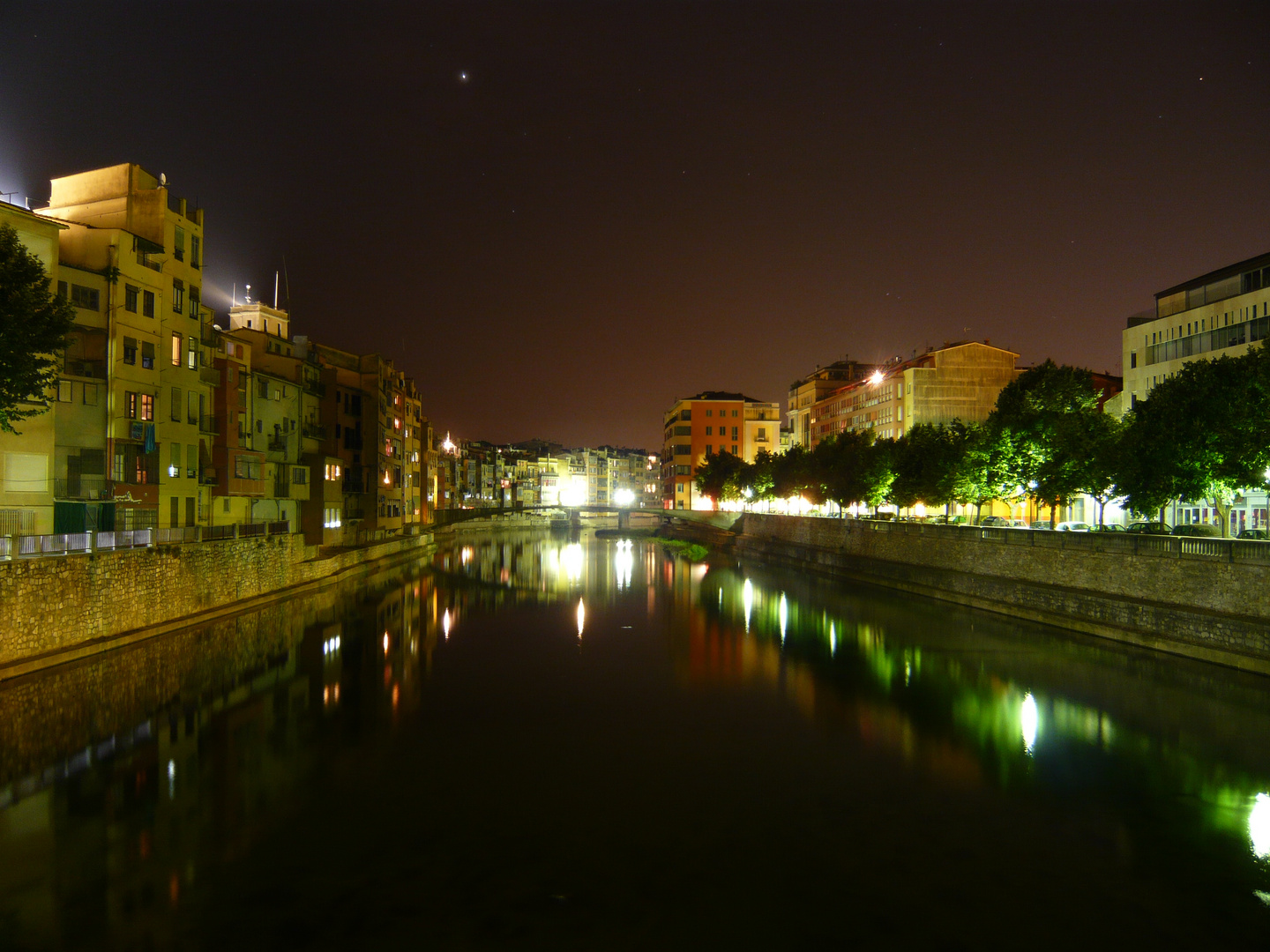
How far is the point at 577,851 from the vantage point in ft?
45.0

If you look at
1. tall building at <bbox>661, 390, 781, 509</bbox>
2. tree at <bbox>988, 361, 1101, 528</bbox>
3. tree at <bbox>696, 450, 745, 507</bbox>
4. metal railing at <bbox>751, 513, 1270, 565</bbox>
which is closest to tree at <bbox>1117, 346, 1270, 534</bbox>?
metal railing at <bbox>751, 513, 1270, 565</bbox>

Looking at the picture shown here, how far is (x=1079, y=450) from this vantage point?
1609 inches

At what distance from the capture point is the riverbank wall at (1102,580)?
25.0 meters

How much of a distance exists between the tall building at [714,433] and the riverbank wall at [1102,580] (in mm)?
87643

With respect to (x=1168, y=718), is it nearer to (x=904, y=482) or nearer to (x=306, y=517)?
(x=904, y=482)

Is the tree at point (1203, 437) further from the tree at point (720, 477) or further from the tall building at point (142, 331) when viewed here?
the tree at point (720, 477)

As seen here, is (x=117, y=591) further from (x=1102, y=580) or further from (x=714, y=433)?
(x=714, y=433)

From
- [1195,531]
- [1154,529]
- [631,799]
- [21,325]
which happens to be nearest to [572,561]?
[1154,529]

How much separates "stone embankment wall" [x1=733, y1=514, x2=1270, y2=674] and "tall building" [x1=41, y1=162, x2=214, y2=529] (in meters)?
38.1

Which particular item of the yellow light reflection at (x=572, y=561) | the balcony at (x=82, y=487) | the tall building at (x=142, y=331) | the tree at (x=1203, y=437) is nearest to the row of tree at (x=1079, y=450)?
the tree at (x=1203, y=437)

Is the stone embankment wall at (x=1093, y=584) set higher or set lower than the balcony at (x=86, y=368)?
lower

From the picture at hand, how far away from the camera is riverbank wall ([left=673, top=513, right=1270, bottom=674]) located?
25.0 metres

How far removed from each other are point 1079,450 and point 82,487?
45291mm

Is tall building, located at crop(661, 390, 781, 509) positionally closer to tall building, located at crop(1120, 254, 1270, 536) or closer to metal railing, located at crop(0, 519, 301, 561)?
tall building, located at crop(1120, 254, 1270, 536)
